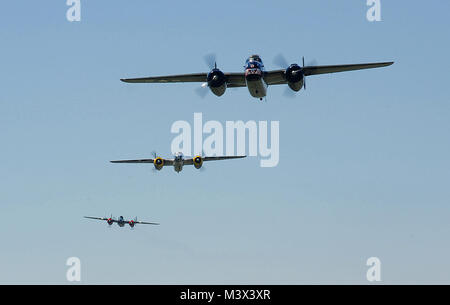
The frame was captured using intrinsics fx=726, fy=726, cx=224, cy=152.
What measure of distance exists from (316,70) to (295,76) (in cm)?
481

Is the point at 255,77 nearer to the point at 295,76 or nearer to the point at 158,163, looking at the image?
the point at 295,76

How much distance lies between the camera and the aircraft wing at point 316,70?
6622cm

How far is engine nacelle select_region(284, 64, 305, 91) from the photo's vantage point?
64.2m

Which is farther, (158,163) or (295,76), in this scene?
(158,163)

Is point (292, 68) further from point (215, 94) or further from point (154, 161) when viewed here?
point (154, 161)

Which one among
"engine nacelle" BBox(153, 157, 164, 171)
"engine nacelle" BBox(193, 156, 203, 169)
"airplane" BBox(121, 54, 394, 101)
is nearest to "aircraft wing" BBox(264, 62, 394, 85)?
"airplane" BBox(121, 54, 394, 101)

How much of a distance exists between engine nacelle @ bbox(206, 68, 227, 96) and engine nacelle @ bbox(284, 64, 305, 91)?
573 centimetres

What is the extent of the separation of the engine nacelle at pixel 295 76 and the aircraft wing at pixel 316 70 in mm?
1118

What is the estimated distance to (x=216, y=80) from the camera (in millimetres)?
64312

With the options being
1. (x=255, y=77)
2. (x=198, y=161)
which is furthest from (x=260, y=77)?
(x=198, y=161)
